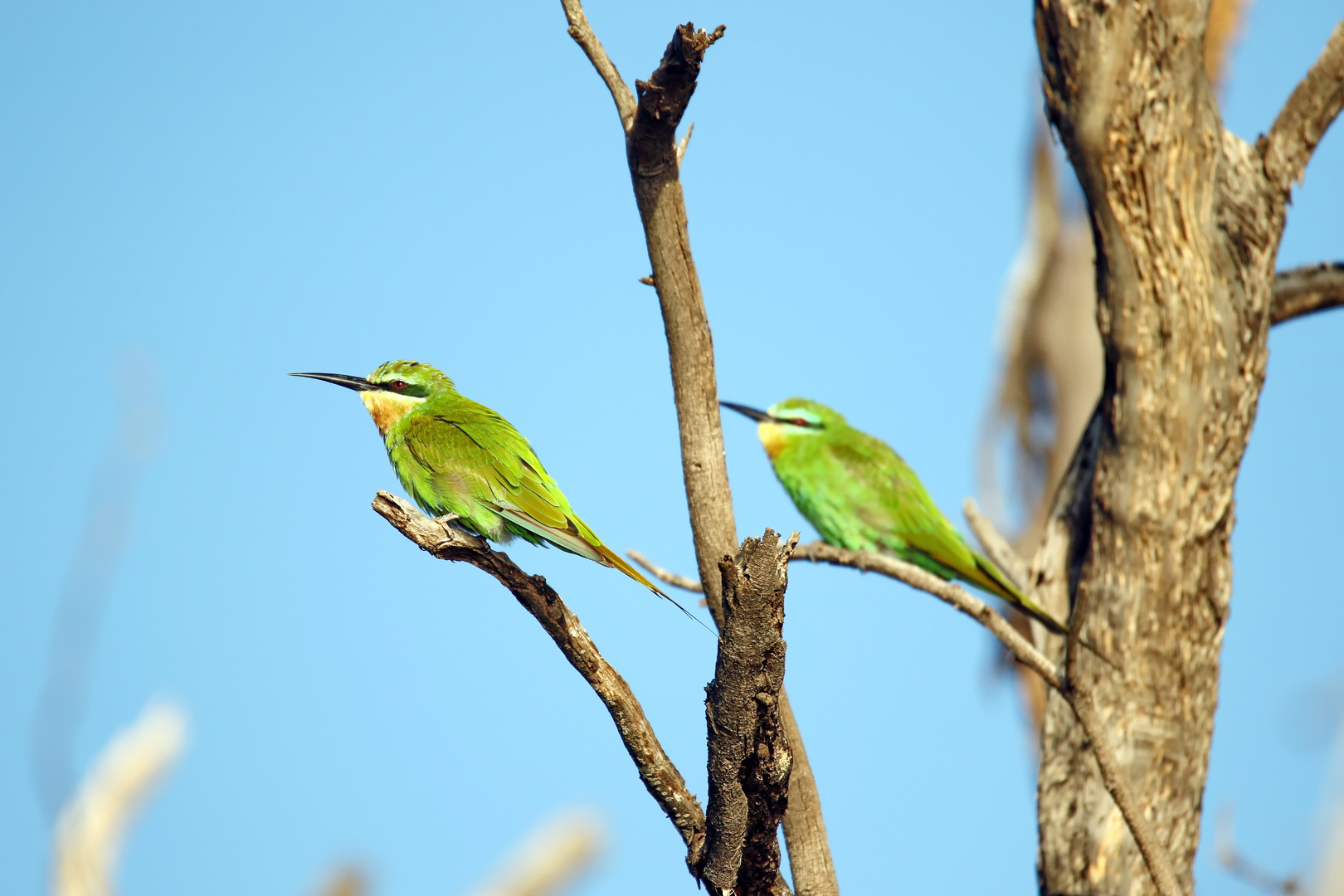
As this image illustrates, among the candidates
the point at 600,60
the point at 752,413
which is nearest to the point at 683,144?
the point at 600,60

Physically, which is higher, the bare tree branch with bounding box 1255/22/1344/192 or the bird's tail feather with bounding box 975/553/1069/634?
the bare tree branch with bounding box 1255/22/1344/192

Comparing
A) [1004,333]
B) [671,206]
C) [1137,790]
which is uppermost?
[1004,333]

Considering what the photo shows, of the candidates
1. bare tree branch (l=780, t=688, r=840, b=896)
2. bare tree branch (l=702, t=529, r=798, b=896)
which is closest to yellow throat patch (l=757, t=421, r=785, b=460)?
bare tree branch (l=780, t=688, r=840, b=896)

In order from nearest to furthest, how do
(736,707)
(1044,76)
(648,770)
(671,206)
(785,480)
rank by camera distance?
(736,707), (648,770), (671,206), (1044,76), (785,480)

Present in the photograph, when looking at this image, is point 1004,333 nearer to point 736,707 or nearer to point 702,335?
point 702,335

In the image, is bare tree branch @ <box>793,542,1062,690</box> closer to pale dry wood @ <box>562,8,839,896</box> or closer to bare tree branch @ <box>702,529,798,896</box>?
pale dry wood @ <box>562,8,839,896</box>

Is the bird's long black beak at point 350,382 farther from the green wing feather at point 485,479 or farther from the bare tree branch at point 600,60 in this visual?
the bare tree branch at point 600,60

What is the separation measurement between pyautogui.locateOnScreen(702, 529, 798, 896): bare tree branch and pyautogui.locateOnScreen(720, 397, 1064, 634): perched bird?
3102 millimetres

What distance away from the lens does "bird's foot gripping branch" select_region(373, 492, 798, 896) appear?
6.34ft

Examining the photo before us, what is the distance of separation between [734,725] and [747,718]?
3 centimetres

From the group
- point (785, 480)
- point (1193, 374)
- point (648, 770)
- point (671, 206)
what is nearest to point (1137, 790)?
point (1193, 374)

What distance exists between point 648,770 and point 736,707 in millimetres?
493

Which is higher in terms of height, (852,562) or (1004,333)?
(1004,333)

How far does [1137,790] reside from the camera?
3.11m
